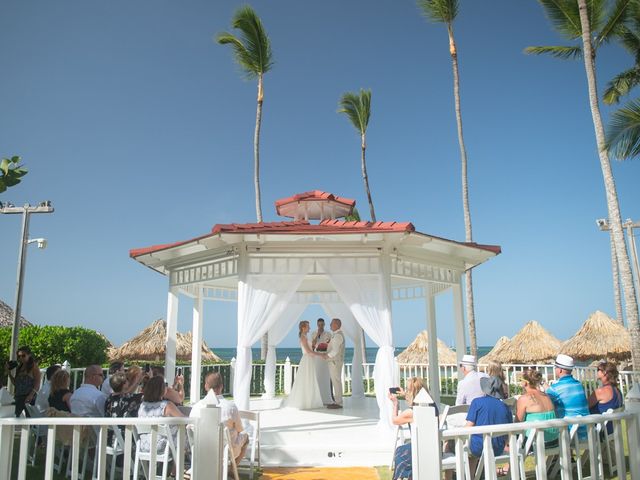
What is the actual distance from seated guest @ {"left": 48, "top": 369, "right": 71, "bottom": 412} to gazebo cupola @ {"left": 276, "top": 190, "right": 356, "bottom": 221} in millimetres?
4937

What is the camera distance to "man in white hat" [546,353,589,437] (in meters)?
4.91

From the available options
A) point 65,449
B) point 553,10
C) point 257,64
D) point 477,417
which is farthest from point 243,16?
point 477,417

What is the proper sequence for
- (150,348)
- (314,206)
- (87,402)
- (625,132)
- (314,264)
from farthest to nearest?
(150,348) < (625,132) < (314,206) < (314,264) < (87,402)

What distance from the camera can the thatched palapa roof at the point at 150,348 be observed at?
19.3 meters

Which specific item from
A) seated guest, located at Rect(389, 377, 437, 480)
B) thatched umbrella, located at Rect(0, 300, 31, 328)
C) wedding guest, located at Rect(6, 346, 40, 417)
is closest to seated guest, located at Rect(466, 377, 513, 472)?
seated guest, located at Rect(389, 377, 437, 480)

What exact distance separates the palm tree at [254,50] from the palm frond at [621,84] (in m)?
11.4

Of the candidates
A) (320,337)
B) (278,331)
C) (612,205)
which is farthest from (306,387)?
(612,205)

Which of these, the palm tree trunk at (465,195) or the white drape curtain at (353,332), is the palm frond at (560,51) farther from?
the white drape curtain at (353,332)

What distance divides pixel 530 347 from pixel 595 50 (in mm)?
12682

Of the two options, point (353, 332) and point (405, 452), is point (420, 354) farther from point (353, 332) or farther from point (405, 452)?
point (405, 452)

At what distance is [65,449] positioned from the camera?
5.80 meters

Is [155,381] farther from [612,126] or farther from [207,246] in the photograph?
[612,126]

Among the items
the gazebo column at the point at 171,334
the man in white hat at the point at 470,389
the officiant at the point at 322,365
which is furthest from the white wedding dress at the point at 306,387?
the man in white hat at the point at 470,389

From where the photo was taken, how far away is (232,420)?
4.89 m
